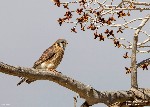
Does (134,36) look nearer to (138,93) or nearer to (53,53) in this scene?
(138,93)

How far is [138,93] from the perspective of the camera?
697 cm

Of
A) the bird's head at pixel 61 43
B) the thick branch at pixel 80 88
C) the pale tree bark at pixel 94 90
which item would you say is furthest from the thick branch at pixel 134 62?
the bird's head at pixel 61 43

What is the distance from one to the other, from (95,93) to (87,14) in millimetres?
3961

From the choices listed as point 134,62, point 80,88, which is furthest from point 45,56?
point 80,88

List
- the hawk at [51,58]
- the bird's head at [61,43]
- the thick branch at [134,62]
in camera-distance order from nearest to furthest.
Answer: the thick branch at [134,62] < the hawk at [51,58] < the bird's head at [61,43]

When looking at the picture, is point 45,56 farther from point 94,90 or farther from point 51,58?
point 94,90

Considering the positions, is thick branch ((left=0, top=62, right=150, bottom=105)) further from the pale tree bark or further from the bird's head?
the bird's head

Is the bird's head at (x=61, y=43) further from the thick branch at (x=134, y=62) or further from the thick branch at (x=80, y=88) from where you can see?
the thick branch at (x=80, y=88)

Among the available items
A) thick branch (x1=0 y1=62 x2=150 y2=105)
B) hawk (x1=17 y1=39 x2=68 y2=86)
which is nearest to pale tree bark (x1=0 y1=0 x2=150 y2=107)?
thick branch (x1=0 y1=62 x2=150 y2=105)

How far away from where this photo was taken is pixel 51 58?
1095 centimetres

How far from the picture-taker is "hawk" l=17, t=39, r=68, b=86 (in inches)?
424

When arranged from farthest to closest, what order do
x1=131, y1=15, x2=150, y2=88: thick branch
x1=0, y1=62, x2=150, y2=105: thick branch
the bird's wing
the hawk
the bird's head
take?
the bird's head, the bird's wing, the hawk, x1=131, y1=15, x2=150, y2=88: thick branch, x1=0, y1=62, x2=150, y2=105: thick branch

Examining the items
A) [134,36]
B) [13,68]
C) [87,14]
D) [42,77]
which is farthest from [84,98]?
[87,14]

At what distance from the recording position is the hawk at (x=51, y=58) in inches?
424
